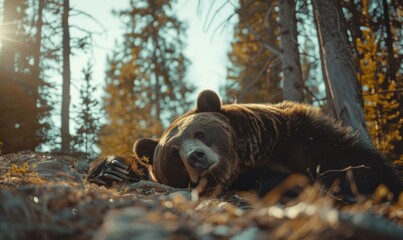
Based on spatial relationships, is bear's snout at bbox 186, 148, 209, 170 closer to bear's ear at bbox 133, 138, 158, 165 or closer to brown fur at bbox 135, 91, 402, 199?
brown fur at bbox 135, 91, 402, 199

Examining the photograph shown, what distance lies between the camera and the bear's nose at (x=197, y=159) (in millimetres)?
4316

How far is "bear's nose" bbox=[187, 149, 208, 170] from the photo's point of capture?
4316mm

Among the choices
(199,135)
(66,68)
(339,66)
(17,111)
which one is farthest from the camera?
(66,68)

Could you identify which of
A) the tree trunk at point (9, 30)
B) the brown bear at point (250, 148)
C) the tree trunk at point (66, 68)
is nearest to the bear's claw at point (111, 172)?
the brown bear at point (250, 148)

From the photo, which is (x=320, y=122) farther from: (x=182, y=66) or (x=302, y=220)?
(x=182, y=66)

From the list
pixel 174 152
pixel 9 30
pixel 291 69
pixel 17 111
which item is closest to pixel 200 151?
pixel 174 152

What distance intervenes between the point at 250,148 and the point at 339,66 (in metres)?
2.50

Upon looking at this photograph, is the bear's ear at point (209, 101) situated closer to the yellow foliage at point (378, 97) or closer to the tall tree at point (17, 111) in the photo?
the yellow foliage at point (378, 97)

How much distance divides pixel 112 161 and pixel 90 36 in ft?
30.2

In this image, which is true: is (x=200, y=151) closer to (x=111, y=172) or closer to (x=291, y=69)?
(x=111, y=172)

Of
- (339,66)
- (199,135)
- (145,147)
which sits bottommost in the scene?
(145,147)

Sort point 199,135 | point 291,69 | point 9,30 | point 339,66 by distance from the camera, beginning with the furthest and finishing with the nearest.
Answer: point 9,30 → point 291,69 → point 339,66 → point 199,135

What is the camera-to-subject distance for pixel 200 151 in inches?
172

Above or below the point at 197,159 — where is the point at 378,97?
above
